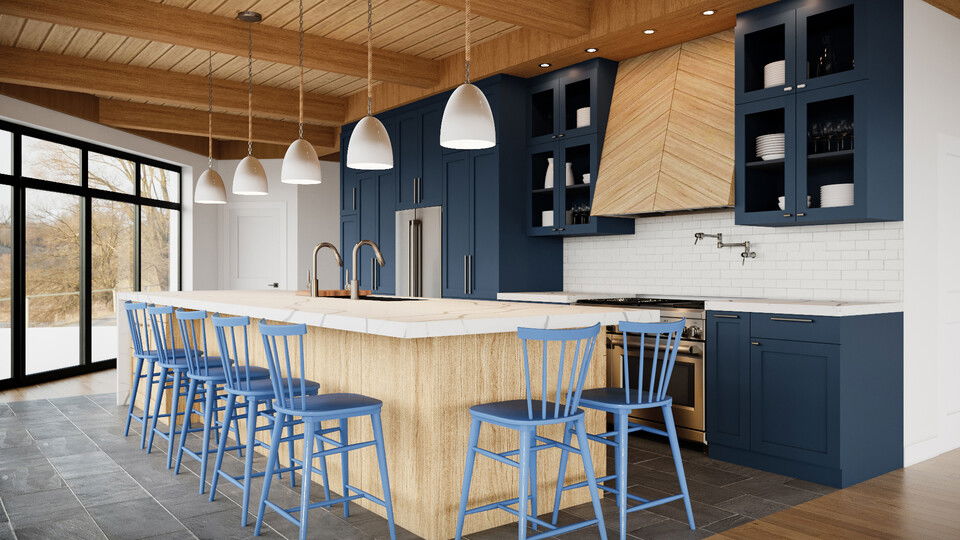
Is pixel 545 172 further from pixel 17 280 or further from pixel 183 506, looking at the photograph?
pixel 17 280

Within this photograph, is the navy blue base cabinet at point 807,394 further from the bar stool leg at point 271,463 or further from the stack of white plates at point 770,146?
the bar stool leg at point 271,463

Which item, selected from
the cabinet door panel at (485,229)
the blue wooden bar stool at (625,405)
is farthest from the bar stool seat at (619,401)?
the cabinet door panel at (485,229)

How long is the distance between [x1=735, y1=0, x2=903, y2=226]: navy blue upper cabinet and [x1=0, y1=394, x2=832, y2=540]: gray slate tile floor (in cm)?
168

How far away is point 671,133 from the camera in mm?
5332

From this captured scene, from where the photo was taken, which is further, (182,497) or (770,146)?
(770,146)

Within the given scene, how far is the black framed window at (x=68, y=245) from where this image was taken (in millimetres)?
7012

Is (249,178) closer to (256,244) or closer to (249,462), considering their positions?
(249,462)

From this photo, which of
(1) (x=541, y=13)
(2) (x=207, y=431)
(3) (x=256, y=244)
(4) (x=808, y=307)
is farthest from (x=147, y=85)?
(4) (x=808, y=307)

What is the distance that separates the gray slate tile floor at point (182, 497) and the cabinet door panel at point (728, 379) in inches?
8.1

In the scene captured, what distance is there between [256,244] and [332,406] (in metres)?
7.78

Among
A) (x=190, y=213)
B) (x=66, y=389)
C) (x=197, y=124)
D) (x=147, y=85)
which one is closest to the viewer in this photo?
(x=147, y=85)

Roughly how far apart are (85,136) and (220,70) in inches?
76.2

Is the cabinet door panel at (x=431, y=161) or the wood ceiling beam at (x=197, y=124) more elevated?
the wood ceiling beam at (x=197, y=124)

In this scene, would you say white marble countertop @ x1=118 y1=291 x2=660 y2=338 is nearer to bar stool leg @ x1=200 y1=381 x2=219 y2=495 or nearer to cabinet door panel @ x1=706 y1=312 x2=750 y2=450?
bar stool leg @ x1=200 y1=381 x2=219 y2=495
